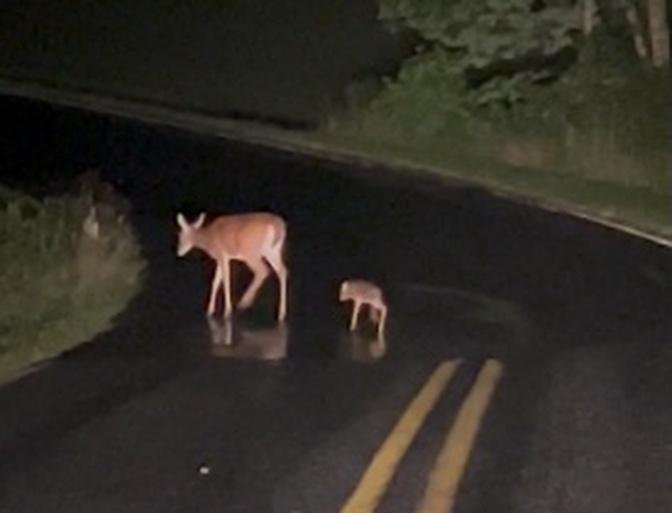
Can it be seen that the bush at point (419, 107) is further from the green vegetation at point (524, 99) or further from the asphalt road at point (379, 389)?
the asphalt road at point (379, 389)

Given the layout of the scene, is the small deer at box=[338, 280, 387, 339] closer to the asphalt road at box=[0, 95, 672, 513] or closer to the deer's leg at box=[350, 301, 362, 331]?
the deer's leg at box=[350, 301, 362, 331]

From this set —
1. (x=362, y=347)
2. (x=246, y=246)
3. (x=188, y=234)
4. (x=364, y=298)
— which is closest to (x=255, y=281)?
(x=246, y=246)

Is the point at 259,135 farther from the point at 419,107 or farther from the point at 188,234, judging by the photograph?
the point at 188,234

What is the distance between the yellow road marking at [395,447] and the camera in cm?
866

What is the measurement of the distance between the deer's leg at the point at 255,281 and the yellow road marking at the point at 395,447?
2711 millimetres

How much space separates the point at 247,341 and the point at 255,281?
1627mm

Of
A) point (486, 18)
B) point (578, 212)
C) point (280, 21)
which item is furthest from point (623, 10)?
point (280, 21)

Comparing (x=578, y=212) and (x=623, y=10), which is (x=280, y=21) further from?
(x=578, y=212)

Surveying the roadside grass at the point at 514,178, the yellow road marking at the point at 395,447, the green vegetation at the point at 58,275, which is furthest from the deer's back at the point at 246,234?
the roadside grass at the point at 514,178

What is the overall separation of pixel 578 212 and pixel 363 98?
13.8 m

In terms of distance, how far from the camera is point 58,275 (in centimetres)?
1502

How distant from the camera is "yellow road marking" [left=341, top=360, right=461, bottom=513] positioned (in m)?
8.66

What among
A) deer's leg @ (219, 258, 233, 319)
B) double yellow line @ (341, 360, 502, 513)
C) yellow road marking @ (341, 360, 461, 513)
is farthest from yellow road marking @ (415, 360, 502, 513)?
deer's leg @ (219, 258, 233, 319)

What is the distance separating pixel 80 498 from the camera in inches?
343
